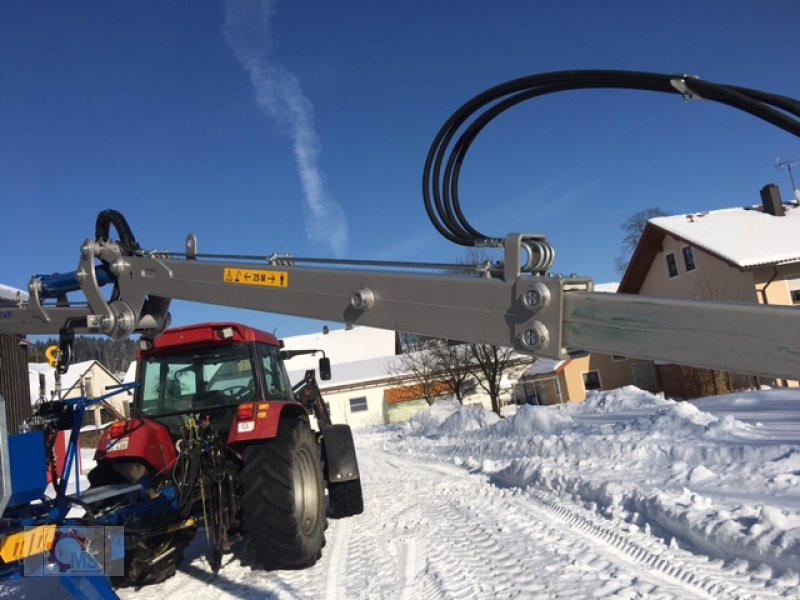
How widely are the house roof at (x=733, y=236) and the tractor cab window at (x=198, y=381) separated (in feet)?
74.3

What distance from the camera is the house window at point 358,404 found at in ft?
130

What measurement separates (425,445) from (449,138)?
16560mm

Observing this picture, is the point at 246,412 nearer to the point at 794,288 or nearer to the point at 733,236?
the point at 794,288

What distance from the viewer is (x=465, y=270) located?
271 cm

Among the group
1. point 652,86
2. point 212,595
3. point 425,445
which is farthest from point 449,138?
point 425,445

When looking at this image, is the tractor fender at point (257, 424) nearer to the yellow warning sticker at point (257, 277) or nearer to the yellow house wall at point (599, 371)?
the yellow warning sticker at point (257, 277)

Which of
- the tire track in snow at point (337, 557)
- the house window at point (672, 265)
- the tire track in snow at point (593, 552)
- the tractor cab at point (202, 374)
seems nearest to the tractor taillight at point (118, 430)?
the tractor cab at point (202, 374)

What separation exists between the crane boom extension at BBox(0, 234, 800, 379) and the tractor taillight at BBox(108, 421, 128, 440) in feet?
5.76

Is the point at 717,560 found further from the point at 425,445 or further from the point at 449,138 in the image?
the point at 425,445

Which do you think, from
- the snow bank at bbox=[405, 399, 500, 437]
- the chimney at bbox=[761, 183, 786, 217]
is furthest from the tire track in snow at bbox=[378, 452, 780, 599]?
the chimney at bbox=[761, 183, 786, 217]

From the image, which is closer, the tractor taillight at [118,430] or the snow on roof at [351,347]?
the tractor taillight at [118,430]

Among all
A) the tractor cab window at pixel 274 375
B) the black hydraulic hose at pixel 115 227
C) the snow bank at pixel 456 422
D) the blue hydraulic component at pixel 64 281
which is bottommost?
the snow bank at pixel 456 422

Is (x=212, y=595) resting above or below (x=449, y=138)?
below

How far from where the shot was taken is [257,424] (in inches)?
216
